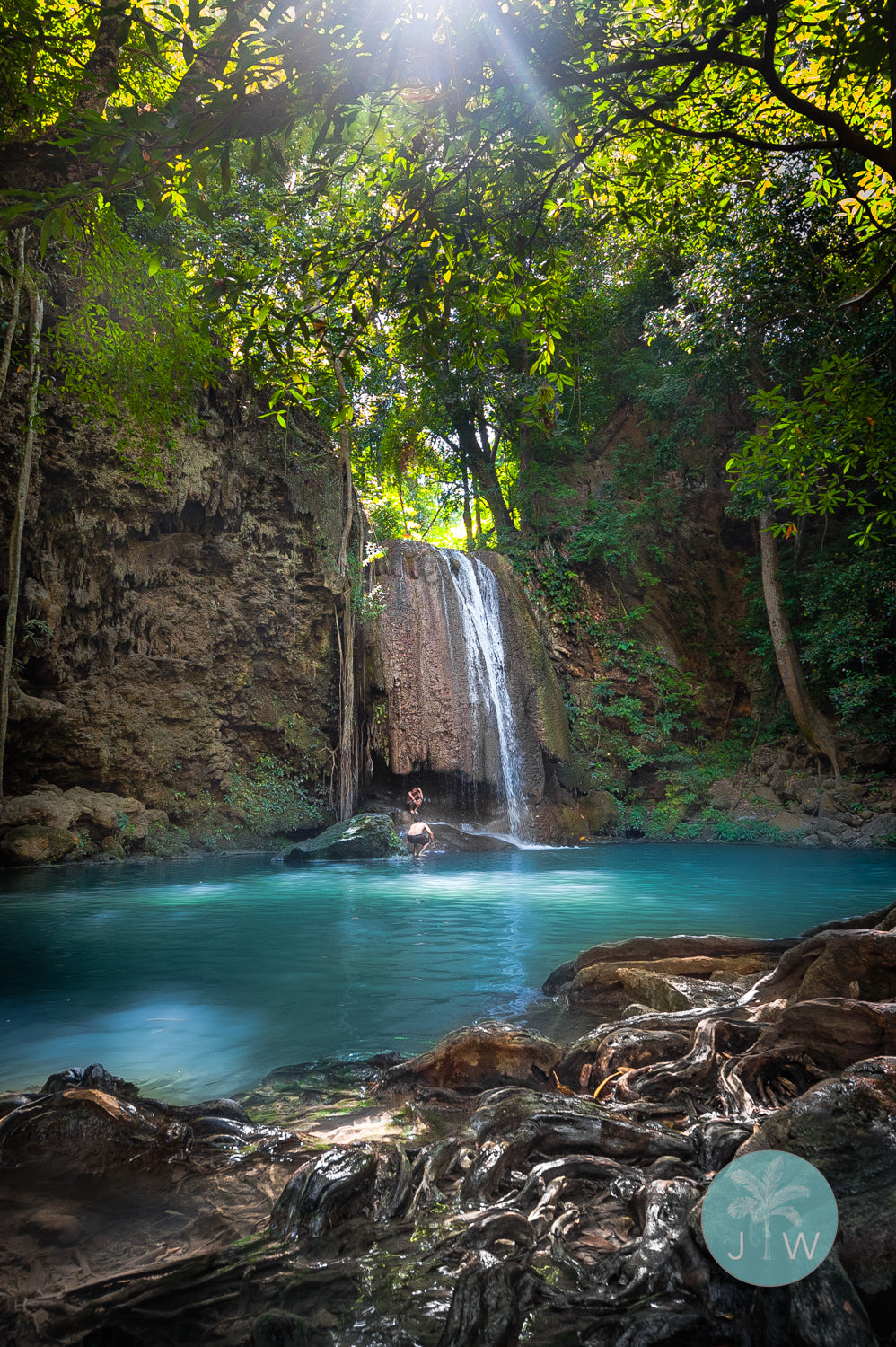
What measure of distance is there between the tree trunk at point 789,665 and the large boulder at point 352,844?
973 centimetres

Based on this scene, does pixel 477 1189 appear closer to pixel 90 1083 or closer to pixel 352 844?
pixel 90 1083

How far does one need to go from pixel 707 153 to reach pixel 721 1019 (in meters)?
7.35

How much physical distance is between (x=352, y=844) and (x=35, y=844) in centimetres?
518

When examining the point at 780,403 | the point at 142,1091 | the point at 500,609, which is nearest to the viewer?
the point at 142,1091


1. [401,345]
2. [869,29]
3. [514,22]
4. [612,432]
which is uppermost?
[612,432]

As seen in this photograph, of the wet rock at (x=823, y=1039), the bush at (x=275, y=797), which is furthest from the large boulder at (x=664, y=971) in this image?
the bush at (x=275, y=797)

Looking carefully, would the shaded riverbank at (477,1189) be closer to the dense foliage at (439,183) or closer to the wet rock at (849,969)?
the wet rock at (849,969)

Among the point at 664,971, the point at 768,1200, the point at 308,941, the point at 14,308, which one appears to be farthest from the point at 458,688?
the point at 768,1200

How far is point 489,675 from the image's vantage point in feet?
55.3

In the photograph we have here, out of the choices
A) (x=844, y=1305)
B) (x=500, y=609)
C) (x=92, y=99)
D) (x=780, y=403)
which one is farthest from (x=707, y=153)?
(x=500, y=609)

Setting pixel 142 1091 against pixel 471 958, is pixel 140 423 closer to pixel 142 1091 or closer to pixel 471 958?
pixel 471 958

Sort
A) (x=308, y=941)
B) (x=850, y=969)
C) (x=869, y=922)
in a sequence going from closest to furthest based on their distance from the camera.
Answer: (x=850, y=969)
(x=869, y=922)
(x=308, y=941)

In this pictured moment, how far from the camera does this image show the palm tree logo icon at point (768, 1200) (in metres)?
1.57

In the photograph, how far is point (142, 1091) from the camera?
9.86ft
